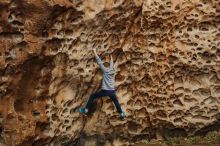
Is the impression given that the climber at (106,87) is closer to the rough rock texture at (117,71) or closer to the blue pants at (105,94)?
the blue pants at (105,94)

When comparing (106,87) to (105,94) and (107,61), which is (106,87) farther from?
(107,61)

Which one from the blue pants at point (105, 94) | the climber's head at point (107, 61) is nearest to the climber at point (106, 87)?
the blue pants at point (105, 94)

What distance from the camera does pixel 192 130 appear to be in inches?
383

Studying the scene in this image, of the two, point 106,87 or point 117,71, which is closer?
point 106,87

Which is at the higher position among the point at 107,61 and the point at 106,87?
the point at 107,61

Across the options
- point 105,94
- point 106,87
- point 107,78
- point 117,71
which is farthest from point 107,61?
point 105,94

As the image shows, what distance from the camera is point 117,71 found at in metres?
9.38

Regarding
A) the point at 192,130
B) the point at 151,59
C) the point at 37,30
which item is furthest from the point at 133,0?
the point at 192,130

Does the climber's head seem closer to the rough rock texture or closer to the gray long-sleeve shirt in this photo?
the rough rock texture

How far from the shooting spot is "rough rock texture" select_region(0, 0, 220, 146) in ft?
27.1

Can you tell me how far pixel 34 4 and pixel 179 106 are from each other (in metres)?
3.49

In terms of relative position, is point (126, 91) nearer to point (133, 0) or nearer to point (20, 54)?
point (133, 0)

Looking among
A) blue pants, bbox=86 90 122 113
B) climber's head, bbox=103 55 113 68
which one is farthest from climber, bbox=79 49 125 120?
climber's head, bbox=103 55 113 68

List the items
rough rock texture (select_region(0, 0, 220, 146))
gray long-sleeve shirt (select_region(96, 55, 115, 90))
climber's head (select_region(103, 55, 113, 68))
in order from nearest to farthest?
rough rock texture (select_region(0, 0, 220, 146)), gray long-sleeve shirt (select_region(96, 55, 115, 90)), climber's head (select_region(103, 55, 113, 68))
